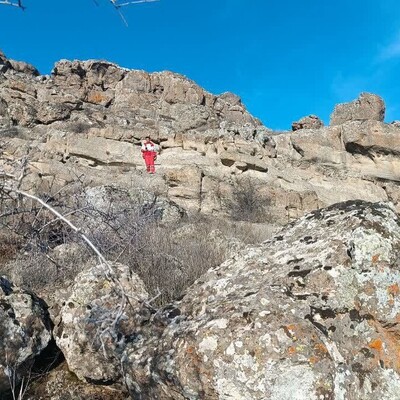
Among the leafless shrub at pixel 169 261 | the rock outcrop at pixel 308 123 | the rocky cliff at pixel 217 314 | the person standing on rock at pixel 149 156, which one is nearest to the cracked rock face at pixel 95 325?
A: the rocky cliff at pixel 217 314

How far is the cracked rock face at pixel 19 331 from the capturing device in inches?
136

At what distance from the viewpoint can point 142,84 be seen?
34.7 meters

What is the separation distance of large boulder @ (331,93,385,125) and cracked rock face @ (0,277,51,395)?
81.7 feet

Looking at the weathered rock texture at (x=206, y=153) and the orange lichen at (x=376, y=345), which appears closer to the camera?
the orange lichen at (x=376, y=345)

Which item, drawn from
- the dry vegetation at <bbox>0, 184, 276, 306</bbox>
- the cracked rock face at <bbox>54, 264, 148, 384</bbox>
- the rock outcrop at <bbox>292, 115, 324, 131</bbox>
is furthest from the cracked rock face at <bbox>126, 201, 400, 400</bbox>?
the rock outcrop at <bbox>292, 115, 324, 131</bbox>

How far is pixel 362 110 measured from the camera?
89.1ft

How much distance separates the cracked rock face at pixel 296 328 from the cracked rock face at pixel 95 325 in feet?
0.99

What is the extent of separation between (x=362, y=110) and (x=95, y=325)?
2638 centimetres

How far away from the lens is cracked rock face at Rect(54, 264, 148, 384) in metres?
3.53

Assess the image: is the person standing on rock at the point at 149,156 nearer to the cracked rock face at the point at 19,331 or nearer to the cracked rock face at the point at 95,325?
the cracked rock face at the point at 95,325

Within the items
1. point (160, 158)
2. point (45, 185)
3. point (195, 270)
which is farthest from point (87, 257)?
point (160, 158)

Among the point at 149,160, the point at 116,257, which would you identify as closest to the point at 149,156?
the point at 149,160

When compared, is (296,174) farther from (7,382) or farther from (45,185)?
(7,382)

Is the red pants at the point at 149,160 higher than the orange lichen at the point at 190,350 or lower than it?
higher
